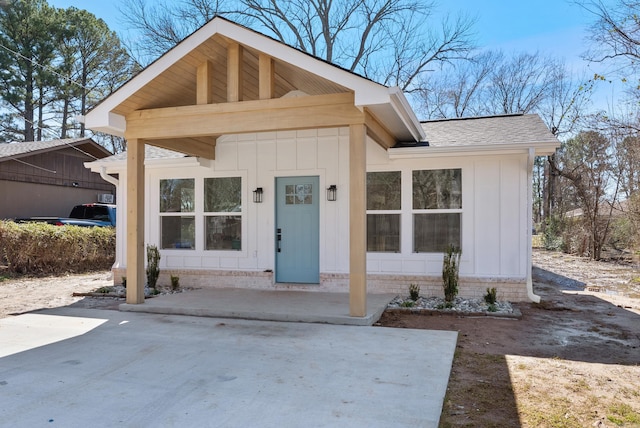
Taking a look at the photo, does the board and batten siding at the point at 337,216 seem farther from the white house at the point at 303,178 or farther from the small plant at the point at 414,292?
the small plant at the point at 414,292

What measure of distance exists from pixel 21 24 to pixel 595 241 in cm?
2560

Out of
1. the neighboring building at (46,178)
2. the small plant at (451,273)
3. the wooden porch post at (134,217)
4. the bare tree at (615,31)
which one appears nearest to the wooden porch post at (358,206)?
the small plant at (451,273)

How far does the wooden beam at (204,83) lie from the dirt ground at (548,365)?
4.00 m

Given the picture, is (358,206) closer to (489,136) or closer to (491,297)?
(491,297)

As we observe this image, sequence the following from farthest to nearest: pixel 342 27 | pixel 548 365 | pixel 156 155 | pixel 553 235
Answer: pixel 342 27
pixel 553 235
pixel 156 155
pixel 548 365

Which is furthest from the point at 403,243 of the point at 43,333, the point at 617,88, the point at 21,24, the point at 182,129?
the point at 21,24

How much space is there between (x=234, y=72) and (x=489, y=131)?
4.64 metres

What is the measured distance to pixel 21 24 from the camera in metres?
20.9

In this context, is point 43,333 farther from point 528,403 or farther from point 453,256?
Answer: point 453,256

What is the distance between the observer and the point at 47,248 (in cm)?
1079

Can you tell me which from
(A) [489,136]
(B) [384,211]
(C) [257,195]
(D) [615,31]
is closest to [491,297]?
(B) [384,211]

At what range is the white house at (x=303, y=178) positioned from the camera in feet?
19.6

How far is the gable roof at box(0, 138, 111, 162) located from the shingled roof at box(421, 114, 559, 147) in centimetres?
1404

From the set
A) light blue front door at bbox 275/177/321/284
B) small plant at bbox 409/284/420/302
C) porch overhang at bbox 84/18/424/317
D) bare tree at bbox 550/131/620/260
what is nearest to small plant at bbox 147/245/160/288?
porch overhang at bbox 84/18/424/317
